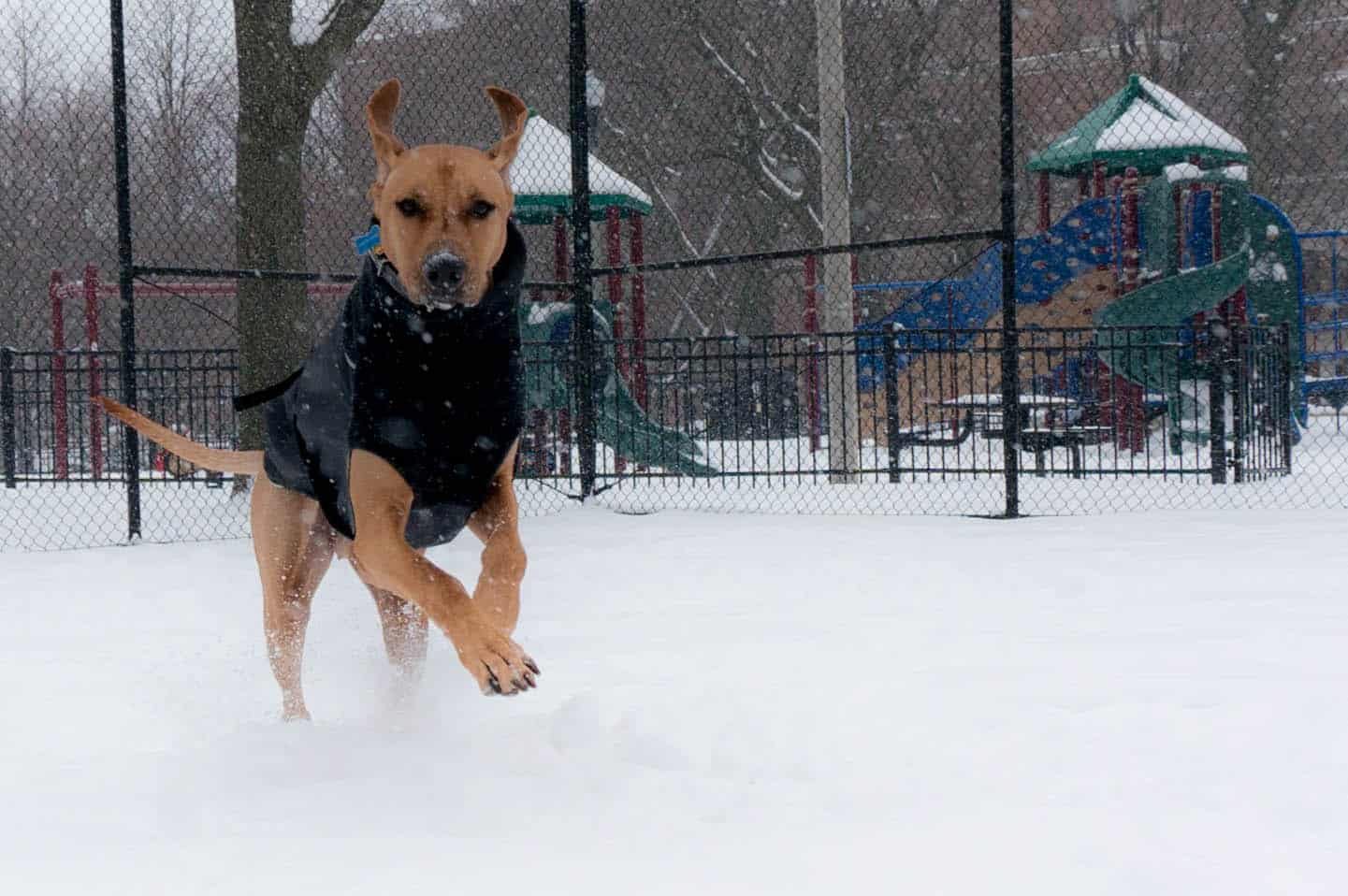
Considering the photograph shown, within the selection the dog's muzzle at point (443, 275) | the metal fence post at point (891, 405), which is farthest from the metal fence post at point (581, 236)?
the dog's muzzle at point (443, 275)

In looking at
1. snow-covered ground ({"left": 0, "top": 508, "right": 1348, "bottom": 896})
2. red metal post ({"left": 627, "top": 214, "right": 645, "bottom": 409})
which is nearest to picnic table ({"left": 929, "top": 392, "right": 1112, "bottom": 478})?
red metal post ({"left": 627, "top": 214, "right": 645, "bottom": 409})

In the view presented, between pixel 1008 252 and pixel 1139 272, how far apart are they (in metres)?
Result: 6.16

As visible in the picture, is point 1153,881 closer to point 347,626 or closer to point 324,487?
point 324,487

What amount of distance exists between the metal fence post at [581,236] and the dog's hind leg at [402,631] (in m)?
5.15

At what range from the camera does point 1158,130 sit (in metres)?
14.2

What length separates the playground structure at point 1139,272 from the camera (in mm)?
12500

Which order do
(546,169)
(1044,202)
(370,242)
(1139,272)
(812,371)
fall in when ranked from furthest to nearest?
(1044,202)
(1139,272)
(812,371)
(546,169)
(370,242)

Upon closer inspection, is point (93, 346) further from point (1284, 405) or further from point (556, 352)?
point (1284, 405)

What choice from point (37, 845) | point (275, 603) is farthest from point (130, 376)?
point (37, 845)

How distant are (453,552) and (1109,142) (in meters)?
9.41

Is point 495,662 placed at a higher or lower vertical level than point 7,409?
lower

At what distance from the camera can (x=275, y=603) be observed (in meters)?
3.79

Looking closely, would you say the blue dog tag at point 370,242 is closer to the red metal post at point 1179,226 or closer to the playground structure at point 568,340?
the playground structure at point 568,340

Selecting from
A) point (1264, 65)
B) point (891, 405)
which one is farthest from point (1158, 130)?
point (891, 405)
